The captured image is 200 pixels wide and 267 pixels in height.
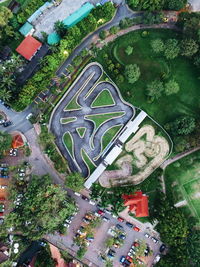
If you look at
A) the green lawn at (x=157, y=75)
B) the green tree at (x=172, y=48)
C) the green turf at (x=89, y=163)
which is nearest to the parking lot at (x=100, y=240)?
the green turf at (x=89, y=163)

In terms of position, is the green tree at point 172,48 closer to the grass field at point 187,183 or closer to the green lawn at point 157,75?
the green lawn at point 157,75

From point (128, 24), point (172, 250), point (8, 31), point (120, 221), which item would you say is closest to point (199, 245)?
point (172, 250)

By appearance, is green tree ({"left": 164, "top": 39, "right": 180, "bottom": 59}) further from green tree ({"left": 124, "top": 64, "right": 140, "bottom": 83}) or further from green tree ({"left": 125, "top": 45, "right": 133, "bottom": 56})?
green tree ({"left": 125, "top": 45, "right": 133, "bottom": 56})

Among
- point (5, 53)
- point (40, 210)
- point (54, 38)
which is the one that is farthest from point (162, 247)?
point (5, 53)

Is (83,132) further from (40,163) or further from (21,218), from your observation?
(21,218)

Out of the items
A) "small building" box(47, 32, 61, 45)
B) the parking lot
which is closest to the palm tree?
"small building" box(47, 32, 61, 45)

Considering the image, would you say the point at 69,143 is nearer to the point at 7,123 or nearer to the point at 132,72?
the point at 7,123
